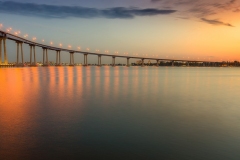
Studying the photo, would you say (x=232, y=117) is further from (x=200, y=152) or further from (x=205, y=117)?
(x=200, y=152)

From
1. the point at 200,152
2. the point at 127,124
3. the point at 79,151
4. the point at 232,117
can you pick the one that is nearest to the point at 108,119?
the point at 127,124

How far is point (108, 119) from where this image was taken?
9625 millimetres

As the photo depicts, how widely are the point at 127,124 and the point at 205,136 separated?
2727mm

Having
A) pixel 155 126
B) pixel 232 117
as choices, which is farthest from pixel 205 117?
pixel 155 126

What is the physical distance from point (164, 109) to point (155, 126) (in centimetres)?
375

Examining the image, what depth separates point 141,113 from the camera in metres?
11.0

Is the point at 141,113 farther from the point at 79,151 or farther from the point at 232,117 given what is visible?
the point at 79,151

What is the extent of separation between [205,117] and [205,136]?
3.11 m

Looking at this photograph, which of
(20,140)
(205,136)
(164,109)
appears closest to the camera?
(20,140)

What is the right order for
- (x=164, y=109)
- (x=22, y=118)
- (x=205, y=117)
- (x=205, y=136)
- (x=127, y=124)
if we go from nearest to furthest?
(x=205, y=136), (x=127, y=124), (x=22, y=118), (x=205, y=117), (x=164, y=109)

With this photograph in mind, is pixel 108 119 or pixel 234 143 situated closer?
pixel 234 143

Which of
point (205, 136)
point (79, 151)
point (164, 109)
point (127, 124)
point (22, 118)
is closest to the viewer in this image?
point (79, 151)

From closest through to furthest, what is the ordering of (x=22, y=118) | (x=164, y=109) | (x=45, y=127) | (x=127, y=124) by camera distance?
1. (x=45, y=127)
2. (x=127, y=124)
3. (x=22, y=118)
4. (x=164, y=109)

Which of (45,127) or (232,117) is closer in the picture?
(45,127)
